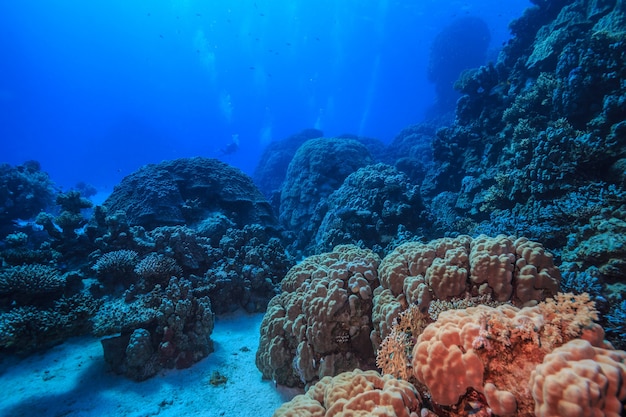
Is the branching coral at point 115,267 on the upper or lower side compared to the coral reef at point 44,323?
upper

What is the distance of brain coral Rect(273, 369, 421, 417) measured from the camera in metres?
2.54

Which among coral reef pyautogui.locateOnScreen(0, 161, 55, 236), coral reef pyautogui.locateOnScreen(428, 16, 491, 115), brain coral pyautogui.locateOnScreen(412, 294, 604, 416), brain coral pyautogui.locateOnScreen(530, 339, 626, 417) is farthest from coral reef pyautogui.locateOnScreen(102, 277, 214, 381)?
coral reef pyautogui.locateOnScreen(428, 16, 491, 115)

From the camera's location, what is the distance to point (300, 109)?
132375 millimetres

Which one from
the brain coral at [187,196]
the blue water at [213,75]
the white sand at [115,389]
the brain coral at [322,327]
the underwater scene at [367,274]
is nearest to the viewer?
the underwater scene at [367,274]

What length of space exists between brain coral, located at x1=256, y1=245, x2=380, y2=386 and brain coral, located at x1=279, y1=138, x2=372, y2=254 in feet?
23.8

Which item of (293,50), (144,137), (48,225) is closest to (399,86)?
(293,50)

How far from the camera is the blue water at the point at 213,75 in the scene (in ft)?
260

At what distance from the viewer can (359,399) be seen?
272 centimetres

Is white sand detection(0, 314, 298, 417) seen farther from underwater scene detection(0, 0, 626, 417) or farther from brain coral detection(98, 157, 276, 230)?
brain coral detection(98, 157, 276, 230)

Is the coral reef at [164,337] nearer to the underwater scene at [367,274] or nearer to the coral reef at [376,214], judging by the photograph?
the underwater scene at [367,274]

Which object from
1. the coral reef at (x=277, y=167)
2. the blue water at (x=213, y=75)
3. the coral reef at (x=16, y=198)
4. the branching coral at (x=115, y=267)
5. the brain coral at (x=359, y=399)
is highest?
the blue water at (x=213, y=75)

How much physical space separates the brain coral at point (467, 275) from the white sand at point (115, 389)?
251 cm

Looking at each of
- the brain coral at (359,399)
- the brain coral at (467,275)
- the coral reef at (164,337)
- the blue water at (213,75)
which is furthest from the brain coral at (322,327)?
the blue water at (213,75)

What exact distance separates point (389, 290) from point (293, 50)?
4575 inches
